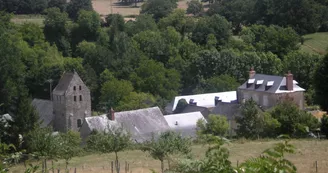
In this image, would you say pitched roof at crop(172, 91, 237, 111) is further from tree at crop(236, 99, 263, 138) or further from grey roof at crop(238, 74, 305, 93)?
tree at crop(236, 99, 263, 138)

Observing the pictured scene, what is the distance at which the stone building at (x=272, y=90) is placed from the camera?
1763 inches

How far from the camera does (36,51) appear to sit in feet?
202

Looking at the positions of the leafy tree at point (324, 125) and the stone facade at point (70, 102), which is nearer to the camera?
the leafy tree at point (324, 125)

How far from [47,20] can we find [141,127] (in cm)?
3457

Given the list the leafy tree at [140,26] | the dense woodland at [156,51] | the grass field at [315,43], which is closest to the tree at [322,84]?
the dense woodland at [156,51]

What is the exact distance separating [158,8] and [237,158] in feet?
188

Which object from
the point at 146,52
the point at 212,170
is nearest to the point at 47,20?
the point at 146,52

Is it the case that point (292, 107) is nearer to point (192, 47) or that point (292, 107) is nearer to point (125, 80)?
point (125, 80)

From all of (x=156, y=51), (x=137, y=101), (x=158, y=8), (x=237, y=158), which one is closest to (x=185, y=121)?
(x=137, y=101)

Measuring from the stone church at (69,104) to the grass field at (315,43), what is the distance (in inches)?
956

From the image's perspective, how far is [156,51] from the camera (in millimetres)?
62062

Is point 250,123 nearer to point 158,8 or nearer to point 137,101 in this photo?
point 137,101

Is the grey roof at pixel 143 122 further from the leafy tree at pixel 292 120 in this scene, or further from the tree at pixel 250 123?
the leafy tree at pixel 292 120

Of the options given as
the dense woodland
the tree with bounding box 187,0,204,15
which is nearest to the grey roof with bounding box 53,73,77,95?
the dense woodland
